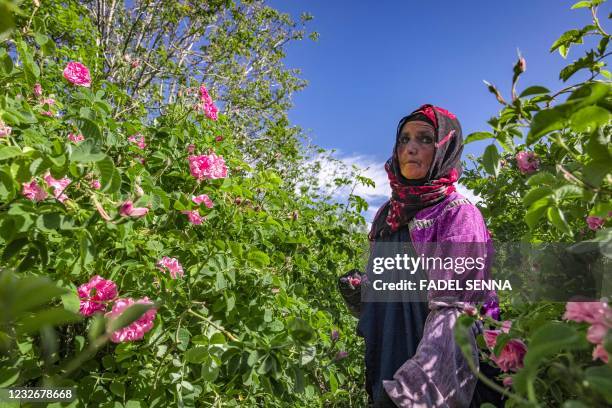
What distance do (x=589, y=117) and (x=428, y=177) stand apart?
46.4 inches

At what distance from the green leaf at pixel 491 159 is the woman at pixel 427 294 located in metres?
0.64


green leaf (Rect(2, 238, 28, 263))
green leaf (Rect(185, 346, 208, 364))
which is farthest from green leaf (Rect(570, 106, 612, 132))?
green leaf (Rect(2, 238, 28, 263))

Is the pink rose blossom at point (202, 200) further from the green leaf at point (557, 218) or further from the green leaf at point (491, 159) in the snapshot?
the green leaf at point (557, 218)

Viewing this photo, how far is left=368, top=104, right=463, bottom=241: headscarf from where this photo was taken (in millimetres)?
1612

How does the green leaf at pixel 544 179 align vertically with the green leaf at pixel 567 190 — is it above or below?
above

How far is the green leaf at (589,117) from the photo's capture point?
488mm

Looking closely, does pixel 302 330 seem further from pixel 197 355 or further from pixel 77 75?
pixel 77 75

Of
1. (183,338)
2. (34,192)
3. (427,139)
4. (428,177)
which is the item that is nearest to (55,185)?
(34,192)

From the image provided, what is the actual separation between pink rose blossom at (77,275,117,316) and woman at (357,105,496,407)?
79 centimetres

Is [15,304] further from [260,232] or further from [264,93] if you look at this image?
[264,93]

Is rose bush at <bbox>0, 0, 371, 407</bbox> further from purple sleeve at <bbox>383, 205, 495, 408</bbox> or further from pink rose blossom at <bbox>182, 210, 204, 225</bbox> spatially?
purple sleeve at <bbox>383, 205, 495, 408</bbox>

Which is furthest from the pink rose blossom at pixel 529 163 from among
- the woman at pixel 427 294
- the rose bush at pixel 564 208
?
the woman at pixel 427 294

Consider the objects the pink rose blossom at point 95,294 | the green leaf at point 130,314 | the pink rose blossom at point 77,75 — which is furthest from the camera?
the pink rose blossom at point 77,75

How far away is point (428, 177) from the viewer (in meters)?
1.67
